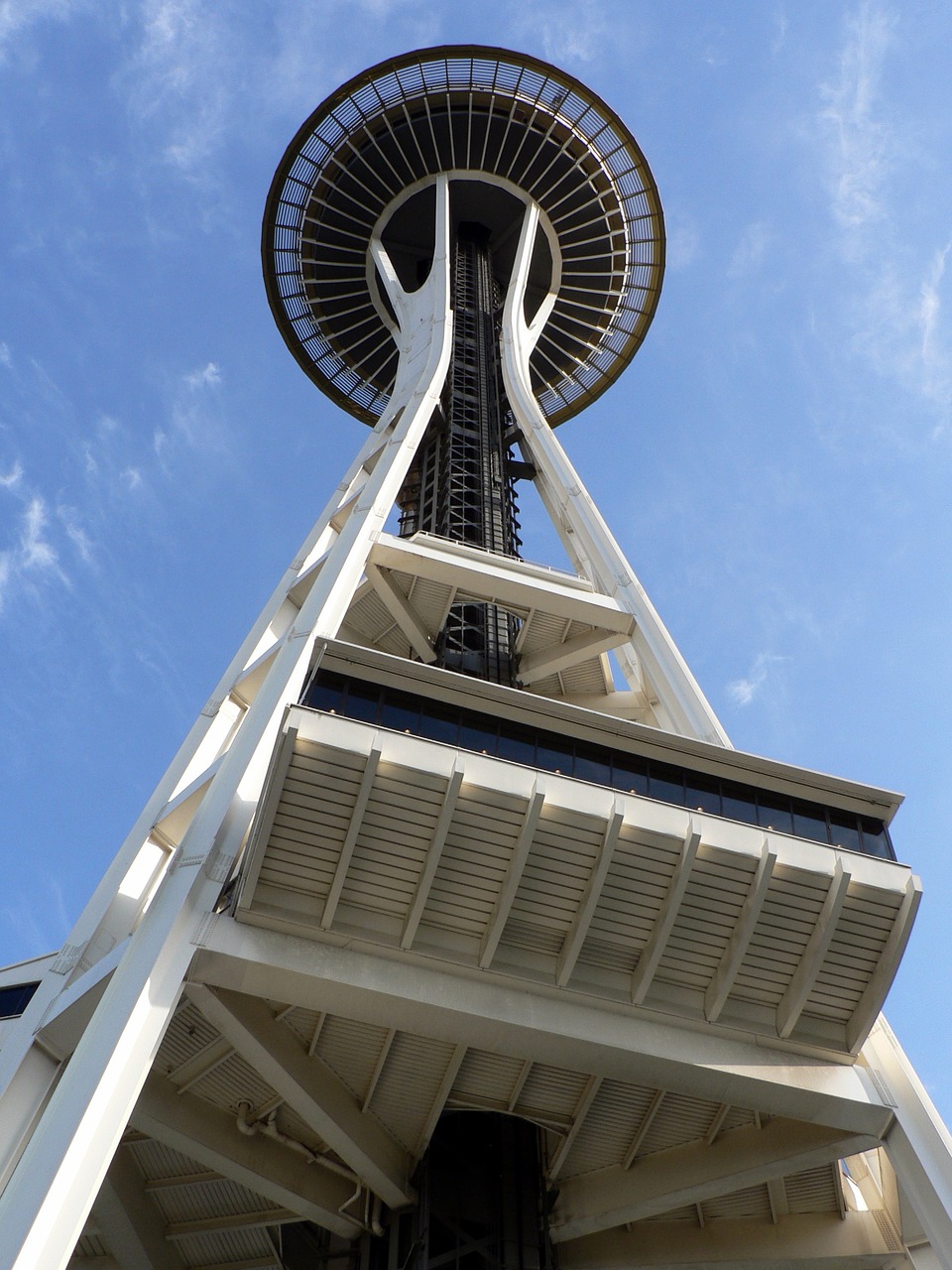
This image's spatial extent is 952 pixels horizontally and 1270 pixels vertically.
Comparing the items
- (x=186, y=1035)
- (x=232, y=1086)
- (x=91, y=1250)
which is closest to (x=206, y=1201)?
(x=91, y=1250)

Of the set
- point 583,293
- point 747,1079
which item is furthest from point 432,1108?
point 583,293

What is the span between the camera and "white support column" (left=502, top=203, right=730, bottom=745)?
2144 cm

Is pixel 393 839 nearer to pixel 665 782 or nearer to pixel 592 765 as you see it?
pixel 592 765

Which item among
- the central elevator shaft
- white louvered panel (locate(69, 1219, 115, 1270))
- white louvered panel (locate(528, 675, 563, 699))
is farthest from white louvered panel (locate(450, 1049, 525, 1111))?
white louvered panel (locate(528, 675, 563, 699))

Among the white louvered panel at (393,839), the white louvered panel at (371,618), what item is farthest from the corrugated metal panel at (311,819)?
the white louvered panel at (371,618)

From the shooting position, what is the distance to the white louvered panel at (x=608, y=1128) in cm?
1742

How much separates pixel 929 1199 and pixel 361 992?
7261 millimetres

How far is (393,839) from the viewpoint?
15.0 m

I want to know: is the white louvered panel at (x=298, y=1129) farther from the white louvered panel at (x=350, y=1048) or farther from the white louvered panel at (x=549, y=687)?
the white louvered panel at (x=549, y=687)

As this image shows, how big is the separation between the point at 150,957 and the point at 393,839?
10.6 ft

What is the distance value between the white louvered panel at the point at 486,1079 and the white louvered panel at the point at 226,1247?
211 inches

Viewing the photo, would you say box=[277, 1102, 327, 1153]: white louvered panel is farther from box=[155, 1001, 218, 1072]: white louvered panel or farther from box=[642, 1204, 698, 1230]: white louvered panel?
box=[642, 1204, 698, 1230]: white louvered panel

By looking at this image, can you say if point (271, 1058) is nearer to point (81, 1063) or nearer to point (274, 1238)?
point (81, 1063)

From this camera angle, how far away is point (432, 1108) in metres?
17.3
